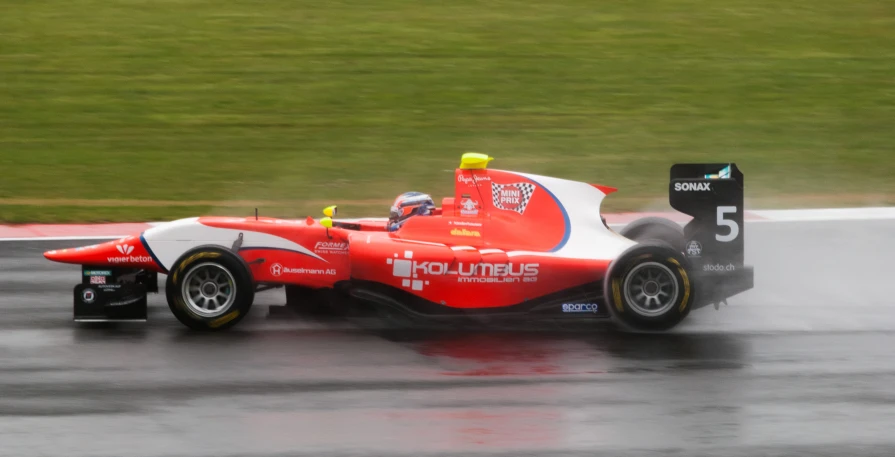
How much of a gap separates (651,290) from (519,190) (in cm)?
142

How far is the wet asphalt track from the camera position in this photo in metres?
6.85

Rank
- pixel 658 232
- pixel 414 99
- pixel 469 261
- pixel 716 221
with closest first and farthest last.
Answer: pixel 469 261 → pixel 716 221 → pixel 658 232 → pixel 414 99

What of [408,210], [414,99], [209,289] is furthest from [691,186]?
[414,99]

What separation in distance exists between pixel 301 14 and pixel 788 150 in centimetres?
1170

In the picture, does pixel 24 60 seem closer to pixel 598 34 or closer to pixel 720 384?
pixel 598 34

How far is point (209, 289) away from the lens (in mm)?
9477

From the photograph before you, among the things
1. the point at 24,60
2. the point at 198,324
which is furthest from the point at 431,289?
the point at 24,60

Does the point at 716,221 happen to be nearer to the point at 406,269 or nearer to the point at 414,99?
the point at 406,269

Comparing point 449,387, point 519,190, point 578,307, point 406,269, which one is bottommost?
point 449,387

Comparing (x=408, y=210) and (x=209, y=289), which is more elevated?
(x=408, y=210)

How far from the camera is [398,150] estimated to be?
62.0 feet

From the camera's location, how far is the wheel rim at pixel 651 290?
9.30m

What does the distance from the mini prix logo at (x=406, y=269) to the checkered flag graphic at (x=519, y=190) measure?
92 cm

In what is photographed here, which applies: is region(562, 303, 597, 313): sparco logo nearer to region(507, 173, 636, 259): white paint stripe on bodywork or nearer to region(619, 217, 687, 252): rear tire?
region(507, 173, 636, 259): white paint stripe on bodywork
